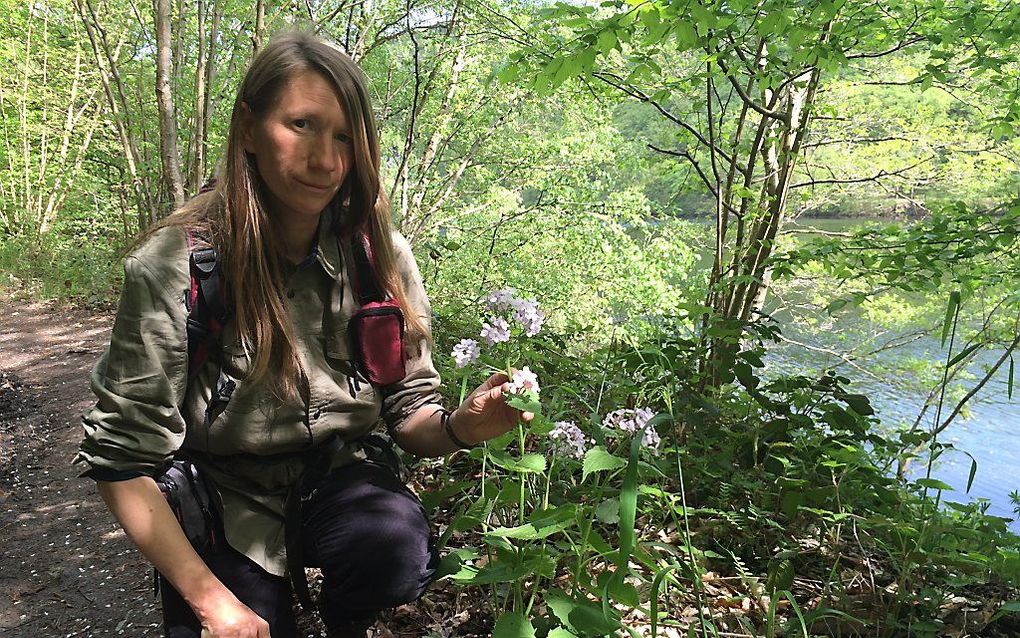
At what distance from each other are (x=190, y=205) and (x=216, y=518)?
27.3 inches

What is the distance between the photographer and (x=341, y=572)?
55.9 inches

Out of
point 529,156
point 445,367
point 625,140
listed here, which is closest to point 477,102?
point 529,156

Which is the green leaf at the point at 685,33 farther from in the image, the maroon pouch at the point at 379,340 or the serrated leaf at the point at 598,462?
the serrated leaf at the point at 598,462

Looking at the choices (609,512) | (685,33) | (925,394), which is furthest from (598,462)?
(925,394)

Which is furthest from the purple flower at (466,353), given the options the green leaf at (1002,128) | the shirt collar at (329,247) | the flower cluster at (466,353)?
the green leaf at (1002,128)

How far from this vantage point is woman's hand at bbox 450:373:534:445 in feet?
4.45

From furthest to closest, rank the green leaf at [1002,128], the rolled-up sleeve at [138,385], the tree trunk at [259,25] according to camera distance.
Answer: the tree trunk at [259,25] < the green leaf at [1002,128] < the rolled-up sleeve at [138,385]

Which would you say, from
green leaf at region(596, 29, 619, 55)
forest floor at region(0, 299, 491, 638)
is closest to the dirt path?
forest floor at region(0, 299, 491, 638)

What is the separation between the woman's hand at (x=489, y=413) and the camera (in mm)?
1357

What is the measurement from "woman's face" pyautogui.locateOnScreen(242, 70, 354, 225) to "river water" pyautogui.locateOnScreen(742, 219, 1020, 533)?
612cm

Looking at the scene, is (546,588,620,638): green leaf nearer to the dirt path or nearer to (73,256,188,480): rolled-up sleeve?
(73,256,188,480): rolled-up sleeve

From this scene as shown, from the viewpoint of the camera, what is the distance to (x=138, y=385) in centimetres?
121

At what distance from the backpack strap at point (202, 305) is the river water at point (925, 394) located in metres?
6.30

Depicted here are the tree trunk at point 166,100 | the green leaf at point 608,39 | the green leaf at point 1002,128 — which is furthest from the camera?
the tree trunk at point 166,100
